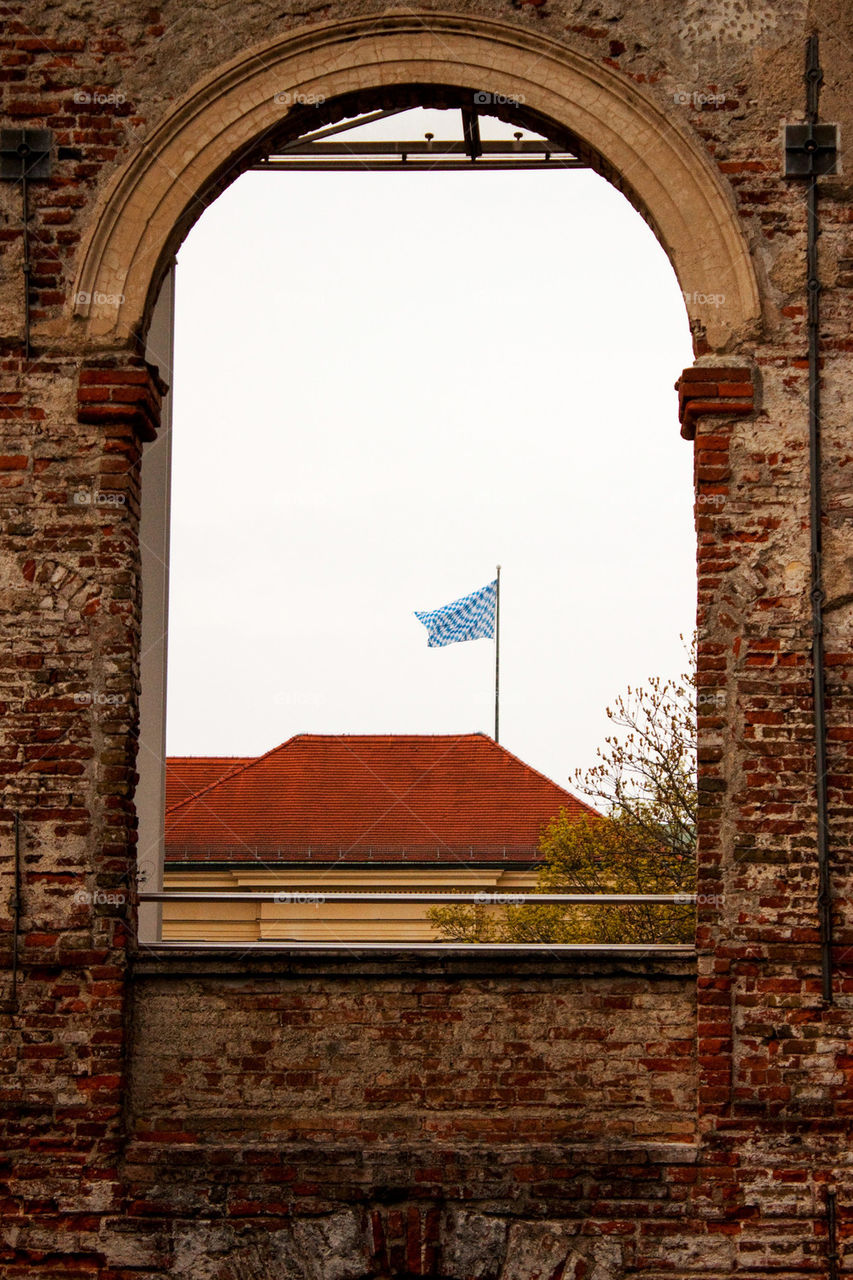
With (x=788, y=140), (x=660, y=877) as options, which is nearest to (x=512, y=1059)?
(x=788, y=140)

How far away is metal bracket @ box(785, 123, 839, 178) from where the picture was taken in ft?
20.8

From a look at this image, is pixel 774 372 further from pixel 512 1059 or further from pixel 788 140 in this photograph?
pixel 512 1059

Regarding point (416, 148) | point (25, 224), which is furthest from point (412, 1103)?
point (416, 148)

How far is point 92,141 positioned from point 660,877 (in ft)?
49.8

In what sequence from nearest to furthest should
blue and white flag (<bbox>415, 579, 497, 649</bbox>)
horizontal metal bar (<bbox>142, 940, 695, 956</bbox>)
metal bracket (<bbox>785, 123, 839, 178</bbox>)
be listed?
horizontal metal bar (<bbox>142, 940, 695, 956</bbox>)
metal bracket (<bbox>785, 123, 839, 178</bbox>)
blue and white flag (<bbox>415, 579, 497, 649</bbox>)

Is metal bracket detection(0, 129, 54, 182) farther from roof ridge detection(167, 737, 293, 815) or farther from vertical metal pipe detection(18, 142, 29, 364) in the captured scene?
roof ridge detection(167, 737, 293, 815)

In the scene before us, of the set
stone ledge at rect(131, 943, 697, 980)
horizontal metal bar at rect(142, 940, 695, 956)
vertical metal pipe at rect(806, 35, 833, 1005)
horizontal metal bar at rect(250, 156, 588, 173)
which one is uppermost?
horizontal metal bar at rect(250, 156, 588, 173)

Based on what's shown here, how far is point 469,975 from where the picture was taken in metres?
6.02

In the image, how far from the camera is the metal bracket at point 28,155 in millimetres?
6457

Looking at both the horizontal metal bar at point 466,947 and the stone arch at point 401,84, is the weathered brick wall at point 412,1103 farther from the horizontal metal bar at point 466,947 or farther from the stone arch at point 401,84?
the stone arch at point 401,84

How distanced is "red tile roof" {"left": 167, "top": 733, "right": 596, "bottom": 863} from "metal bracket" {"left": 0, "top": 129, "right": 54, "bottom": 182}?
57.4 feet

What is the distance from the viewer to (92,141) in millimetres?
6496

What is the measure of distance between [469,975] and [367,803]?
19814 millimetres

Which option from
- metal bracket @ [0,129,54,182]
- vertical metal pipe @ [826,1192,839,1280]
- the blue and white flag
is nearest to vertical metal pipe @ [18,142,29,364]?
metal bracket @ [0,129,54,182]
